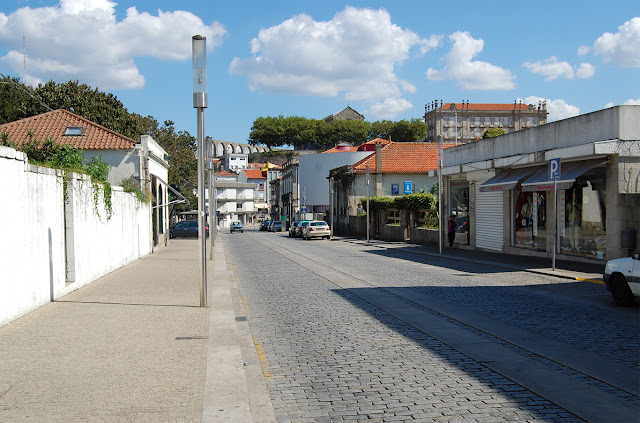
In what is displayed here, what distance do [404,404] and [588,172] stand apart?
50.4 ft

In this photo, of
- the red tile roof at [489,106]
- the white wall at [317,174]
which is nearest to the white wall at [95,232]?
the white wall at [317,174]

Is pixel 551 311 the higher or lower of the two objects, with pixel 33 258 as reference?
lower

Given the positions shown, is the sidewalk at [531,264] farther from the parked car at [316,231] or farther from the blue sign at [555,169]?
the parked car at [316,231]

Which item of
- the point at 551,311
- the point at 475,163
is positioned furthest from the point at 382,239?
the point at 551,311

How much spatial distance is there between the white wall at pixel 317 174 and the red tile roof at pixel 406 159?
826 inches

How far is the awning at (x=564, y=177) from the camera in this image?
18.1 metres

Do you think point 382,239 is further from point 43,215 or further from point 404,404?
point 404,404

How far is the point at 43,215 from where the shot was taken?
1124 cm

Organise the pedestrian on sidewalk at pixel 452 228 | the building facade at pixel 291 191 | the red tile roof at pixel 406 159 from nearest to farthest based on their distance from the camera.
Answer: the pedestrian on sidewalk at pixel 452 228 → the red tile roof at pixel 406 159 → the building facade at pixel 291 191

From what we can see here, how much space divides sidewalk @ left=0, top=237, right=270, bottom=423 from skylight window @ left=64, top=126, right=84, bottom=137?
67.1 ft

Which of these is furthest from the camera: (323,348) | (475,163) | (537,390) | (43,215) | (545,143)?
(475,163)

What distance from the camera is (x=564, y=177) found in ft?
61.0

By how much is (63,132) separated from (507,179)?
22274mm

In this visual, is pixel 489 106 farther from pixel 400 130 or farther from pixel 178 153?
pixel 178 153
